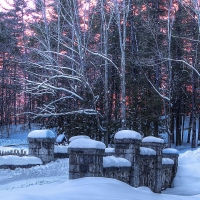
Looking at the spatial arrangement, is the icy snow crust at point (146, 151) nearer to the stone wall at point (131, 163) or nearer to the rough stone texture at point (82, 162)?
the stone wall at point (131, 163)

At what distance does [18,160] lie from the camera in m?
14.9

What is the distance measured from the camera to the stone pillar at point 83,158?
7742 millimetres

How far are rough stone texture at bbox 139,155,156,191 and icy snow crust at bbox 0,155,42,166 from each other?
5.22 m

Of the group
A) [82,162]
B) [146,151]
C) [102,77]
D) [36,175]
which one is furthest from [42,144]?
[102,77]

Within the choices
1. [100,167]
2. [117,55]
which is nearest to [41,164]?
[100,167]

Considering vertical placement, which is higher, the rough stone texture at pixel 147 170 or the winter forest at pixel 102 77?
the winter forest at pixel 102 77

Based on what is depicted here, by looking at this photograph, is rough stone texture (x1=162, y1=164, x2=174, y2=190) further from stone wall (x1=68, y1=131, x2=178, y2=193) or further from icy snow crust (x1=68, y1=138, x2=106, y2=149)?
icy snow crust (x1=68, y1=138, x2=106, y2=149)

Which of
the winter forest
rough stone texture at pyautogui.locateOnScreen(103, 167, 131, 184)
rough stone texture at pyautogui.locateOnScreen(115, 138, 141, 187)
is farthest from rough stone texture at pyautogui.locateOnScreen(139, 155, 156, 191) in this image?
the winter forest

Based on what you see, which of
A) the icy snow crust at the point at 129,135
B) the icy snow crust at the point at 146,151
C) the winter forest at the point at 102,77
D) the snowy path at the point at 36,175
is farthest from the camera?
the winter forest at the point at 102,77

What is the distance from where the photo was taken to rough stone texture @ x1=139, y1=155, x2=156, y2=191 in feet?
38.1

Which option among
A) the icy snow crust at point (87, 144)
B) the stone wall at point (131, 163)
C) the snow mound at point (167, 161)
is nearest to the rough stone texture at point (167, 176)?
the stone wall at point (131, 163)

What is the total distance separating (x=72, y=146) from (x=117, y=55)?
24431mm

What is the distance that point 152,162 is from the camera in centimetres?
1281

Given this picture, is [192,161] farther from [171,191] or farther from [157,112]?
[157,112]
